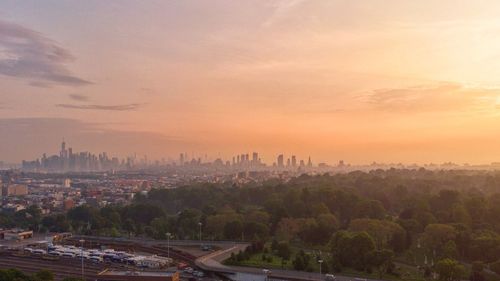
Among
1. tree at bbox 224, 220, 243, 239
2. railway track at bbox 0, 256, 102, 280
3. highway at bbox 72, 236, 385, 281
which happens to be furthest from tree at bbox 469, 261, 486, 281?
railway track at bbox 0, 256, 102, 280

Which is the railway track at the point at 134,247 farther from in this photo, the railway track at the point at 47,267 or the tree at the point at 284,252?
the railway track at the point at 47,267

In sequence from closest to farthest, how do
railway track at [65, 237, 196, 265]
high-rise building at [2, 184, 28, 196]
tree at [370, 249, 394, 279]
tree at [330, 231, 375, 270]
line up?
tree at [370, 249, 394, 279] < tree at [330, 231, 375, 270] < railway track at [65, 237, 196, 265] < high-rise building at [2, 184, 28, 196]

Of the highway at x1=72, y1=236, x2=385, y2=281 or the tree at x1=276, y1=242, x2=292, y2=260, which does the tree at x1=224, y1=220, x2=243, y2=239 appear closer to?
the highway at x1=72, y1=236, x2=385, y2=281

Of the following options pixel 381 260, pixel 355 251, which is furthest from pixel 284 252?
pixel 381 260

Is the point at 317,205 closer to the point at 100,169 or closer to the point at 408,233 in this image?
the point at 408,233

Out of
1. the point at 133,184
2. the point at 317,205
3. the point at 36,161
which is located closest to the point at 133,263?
the point at 317,205

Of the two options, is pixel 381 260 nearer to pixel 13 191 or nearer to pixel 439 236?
pixel 439 236

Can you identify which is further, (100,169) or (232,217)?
(100,169)

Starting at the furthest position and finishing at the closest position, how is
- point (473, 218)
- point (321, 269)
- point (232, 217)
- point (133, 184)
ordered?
point (133, 184), point (232, 217), point (473, 218), point (321, 269)

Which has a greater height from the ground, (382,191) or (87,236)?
(382,191)

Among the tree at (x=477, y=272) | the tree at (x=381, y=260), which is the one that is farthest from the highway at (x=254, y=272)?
the tree at (x=477, y=272)

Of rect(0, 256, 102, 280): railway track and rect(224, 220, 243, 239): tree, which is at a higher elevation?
rect(224, 220, 243, 239): tree
